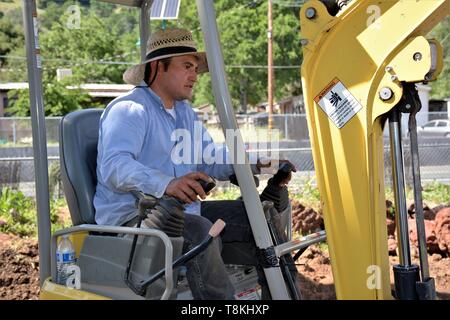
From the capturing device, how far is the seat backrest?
3266 millimetres

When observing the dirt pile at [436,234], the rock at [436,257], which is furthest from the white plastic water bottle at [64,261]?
the rock at [436,257]

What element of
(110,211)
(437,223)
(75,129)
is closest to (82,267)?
(110,211)

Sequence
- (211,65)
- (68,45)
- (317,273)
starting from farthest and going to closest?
(68,45), (317,273), (211,65)

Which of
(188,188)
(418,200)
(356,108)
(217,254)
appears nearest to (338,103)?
(356,108)

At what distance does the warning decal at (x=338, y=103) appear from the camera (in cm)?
240

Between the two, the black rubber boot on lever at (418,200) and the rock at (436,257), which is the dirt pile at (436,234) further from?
the black rubber boot on lever at (418,200)

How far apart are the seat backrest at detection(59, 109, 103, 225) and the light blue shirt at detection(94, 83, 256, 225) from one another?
73 mm

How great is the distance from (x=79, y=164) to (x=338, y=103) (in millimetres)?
1494

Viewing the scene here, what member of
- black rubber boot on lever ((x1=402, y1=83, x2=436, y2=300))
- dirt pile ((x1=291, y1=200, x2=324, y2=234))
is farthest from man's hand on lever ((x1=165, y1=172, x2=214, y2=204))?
dirt pile ((x1=291, y1=200, x2=324, y2=234))

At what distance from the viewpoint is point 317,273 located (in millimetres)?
5543

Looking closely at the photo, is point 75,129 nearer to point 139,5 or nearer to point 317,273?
point 139,5

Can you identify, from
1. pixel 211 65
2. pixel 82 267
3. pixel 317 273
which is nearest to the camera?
pixel 211 65
